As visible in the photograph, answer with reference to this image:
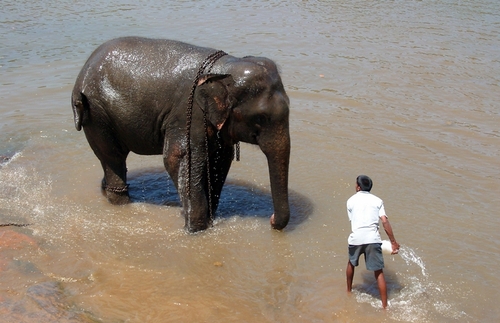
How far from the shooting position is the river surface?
16.8ft

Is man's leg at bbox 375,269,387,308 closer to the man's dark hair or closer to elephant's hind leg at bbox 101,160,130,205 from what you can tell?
the man's dark hair

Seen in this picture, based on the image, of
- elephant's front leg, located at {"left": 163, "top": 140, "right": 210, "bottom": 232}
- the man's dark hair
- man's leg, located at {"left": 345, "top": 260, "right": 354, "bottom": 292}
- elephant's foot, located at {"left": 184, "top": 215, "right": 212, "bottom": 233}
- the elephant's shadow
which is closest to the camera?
the man's dark hair

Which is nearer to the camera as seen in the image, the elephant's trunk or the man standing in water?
the man standing in water

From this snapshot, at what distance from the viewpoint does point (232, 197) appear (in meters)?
7.13

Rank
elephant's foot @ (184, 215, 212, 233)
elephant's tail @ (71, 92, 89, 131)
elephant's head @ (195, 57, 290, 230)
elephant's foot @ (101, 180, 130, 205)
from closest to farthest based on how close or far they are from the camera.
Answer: elephant's head @ (195, 57, 290, 230)
elephant's foot @ (184, 215, 212, 233)
elephant's tail @ (71, 92, 89, 131)
elephant's foot @ (101, 180, 130, 205)

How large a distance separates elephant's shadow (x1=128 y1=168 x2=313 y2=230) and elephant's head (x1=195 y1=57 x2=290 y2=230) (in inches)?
37.8

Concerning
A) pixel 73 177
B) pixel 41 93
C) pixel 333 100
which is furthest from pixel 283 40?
pixel 73 177

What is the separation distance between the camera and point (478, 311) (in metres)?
4.98

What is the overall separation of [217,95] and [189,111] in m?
0.33

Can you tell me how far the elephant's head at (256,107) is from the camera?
5.57 m

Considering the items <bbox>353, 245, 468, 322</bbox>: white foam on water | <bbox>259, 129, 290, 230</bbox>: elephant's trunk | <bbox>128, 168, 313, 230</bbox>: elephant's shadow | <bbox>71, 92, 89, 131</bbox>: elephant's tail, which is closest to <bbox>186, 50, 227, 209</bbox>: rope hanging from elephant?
<bbox>259, 129, 290, 230</bbox>: elephant's trunk

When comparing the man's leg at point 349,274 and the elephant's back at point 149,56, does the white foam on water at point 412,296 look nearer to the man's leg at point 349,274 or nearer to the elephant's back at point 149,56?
the man's leg at point 349,274

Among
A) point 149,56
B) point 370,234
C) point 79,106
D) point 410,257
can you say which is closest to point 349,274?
point 370,234

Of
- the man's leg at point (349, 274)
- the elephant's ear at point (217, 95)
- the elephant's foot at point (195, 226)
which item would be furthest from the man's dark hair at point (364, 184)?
the elephant's foot at point (195, 226)
